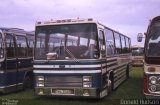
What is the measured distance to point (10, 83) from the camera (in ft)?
48.8

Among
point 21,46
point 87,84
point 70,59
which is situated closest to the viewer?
point 87,84

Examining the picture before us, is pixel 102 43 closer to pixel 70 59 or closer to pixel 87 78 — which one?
pixel 70 59

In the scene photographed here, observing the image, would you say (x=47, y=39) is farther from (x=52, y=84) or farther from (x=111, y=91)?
(x=111, y=91)

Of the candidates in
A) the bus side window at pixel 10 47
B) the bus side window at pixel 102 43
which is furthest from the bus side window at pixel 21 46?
the bus side window at pixel 102 43

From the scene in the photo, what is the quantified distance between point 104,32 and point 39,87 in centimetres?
322

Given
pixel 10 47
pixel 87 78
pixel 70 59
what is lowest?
pixel 87 78

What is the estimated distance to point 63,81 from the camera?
492 inches

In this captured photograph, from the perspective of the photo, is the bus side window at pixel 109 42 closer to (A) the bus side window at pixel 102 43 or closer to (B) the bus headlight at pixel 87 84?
(A) the bus side window at pixel 102 43

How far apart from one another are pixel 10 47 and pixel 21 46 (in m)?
1.23

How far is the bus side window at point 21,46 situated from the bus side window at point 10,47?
550mm

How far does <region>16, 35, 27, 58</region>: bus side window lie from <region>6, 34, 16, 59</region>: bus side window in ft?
1.80

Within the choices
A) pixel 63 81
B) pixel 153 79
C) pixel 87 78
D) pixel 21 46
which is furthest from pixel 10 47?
pixel 153 79

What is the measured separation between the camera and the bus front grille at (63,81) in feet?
40.4

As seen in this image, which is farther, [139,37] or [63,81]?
[63,81]
